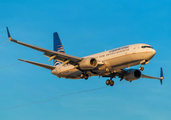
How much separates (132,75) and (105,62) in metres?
9.38

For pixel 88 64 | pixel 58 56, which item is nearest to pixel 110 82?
pixel 88 64

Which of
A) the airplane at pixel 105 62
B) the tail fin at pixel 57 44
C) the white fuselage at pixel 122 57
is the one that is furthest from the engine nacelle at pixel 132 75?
the tail fin at pixel 57 44

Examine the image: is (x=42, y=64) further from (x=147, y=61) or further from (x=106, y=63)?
(x=147, y=61)

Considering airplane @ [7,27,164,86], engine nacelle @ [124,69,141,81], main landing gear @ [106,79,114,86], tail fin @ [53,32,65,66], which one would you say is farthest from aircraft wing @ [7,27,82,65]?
tail fin @ [53,32,65,66]

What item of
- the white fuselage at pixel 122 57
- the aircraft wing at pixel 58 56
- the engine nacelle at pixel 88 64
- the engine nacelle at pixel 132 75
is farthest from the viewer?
the engine nacelle at pixel 132 75

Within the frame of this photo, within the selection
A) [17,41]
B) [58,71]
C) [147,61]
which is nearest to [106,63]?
[147,61]

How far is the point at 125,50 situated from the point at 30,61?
17969 millimetres

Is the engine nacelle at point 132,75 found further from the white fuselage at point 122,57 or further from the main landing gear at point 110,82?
the white fuselage at point 122,57

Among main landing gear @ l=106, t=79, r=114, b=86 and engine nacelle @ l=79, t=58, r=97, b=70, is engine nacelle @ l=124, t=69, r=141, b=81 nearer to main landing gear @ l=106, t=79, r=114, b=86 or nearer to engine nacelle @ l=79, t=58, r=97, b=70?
main landing gear @ l=106, t=79, r=114, b=86

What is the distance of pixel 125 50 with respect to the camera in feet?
186

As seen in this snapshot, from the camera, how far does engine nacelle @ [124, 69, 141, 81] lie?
64.9 m

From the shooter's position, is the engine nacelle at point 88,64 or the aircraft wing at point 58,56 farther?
the engine nacelle at point 88,64

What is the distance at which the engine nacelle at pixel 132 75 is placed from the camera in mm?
64875

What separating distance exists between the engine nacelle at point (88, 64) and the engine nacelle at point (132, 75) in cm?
1019
